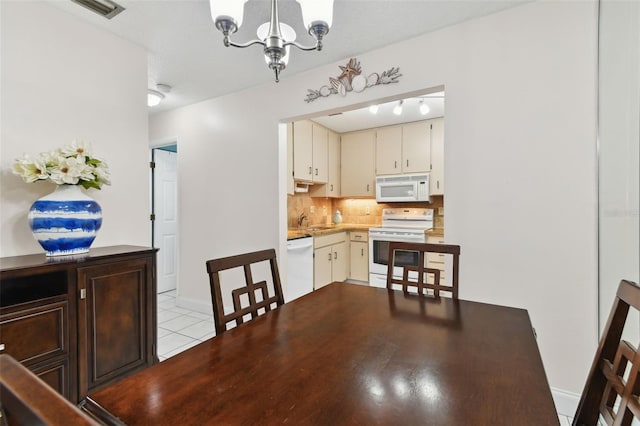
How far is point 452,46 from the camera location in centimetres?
213

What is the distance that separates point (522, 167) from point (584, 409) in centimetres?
148

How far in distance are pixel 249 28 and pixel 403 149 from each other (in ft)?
9.73

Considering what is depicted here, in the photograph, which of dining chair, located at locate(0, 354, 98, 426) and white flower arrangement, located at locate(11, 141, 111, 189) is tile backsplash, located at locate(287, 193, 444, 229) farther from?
dining chair, located at locate(0, 354, 98, 426)

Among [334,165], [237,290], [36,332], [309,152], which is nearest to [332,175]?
[334,165]

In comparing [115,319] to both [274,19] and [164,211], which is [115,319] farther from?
[164,211]

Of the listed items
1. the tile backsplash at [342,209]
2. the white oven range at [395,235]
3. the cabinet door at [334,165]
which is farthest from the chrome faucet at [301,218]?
the white oven range at [395,235]

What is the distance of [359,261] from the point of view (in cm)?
466

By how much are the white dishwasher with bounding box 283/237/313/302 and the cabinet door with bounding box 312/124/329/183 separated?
1104 millimetres

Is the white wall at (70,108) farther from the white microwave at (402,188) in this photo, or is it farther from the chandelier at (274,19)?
the white microwave at (402,188)

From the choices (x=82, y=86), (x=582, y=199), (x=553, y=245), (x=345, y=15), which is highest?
(x=345, y=15)

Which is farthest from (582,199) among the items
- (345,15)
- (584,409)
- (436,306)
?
(345,15)

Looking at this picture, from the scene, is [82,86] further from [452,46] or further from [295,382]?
[452,46]

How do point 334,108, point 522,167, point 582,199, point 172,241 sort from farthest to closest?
point 172,241 → point 334,108 → point 522,167 → point 582,199

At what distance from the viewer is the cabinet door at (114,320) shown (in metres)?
1.66
